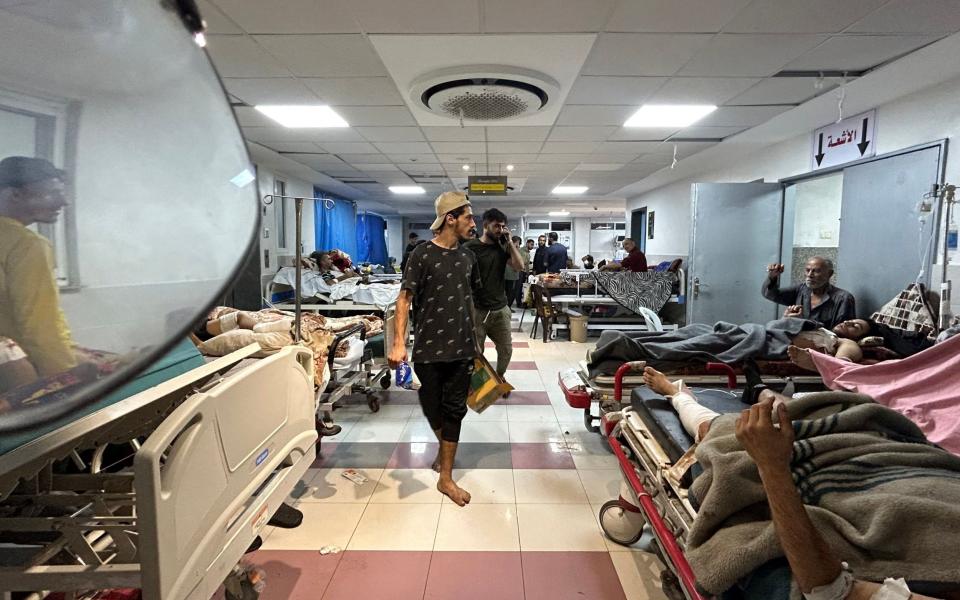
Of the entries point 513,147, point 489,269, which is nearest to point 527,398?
point 489,269

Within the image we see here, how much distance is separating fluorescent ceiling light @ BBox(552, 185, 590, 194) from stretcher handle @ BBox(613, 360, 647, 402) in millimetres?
6662

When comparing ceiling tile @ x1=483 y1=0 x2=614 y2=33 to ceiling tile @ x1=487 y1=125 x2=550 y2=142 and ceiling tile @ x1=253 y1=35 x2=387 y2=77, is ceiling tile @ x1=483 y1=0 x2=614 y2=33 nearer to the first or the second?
ceiling tile @ x1=253 y1=35 x2=387 y2=77

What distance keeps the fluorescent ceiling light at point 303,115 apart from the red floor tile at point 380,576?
357cm

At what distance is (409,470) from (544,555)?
1008 millimetres

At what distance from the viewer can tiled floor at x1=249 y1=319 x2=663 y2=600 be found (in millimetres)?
1719

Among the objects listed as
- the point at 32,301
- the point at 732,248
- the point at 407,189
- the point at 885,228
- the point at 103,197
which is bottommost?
the point at 32,301

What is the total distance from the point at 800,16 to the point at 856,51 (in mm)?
738

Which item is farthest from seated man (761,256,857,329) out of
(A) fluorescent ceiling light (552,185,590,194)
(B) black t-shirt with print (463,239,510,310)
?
(A) fluorescent ceiling light (552,185,590,194)

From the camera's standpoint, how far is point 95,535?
1.11 m

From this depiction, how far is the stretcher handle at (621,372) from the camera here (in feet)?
7.98

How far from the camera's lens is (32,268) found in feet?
1.44

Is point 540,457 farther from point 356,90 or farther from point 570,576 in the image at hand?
point 356,90

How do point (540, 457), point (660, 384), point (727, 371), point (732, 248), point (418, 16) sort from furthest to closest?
1. point (732, 248)
2. point (540, 457)
3. point (727, 371)
4. point (418, 16)
5. point (660, 384)

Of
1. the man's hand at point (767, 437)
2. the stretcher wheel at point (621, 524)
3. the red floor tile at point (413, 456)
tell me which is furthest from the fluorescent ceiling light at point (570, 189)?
the man's hand at point (767, 437)
